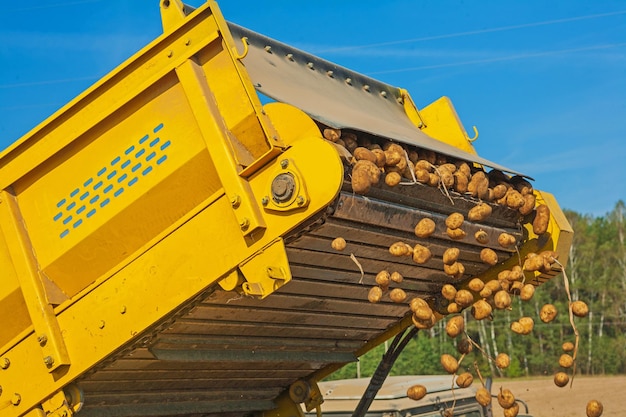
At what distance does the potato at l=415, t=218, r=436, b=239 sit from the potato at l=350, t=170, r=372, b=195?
489 mm

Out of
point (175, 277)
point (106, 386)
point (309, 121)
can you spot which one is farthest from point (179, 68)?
point (106, 386)

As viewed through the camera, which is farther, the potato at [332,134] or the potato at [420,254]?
the potato at [420,254]

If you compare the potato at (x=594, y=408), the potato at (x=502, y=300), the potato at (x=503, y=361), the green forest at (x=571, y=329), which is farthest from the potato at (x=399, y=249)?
the green forest at (x=571, y=329)

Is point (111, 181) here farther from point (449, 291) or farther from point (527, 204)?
point (527, 204)

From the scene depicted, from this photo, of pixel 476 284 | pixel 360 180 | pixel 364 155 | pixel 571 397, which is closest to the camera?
pixel 360 180

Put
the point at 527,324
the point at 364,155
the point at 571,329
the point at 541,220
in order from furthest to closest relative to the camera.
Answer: the point at 571,329 < the point at 541,220 < the point at 527,324 < the point at 364,155

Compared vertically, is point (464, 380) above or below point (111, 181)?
below

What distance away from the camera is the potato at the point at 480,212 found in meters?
4.07

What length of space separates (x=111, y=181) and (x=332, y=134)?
0.95 m

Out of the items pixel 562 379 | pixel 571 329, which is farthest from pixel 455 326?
pixel 571 329

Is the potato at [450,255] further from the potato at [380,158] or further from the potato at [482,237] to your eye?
the potato at [380,158]

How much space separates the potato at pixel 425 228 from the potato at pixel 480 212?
13.1 inches

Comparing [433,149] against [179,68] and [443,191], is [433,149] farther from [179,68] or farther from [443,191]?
[179,68]

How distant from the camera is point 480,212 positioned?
4.08 meters
